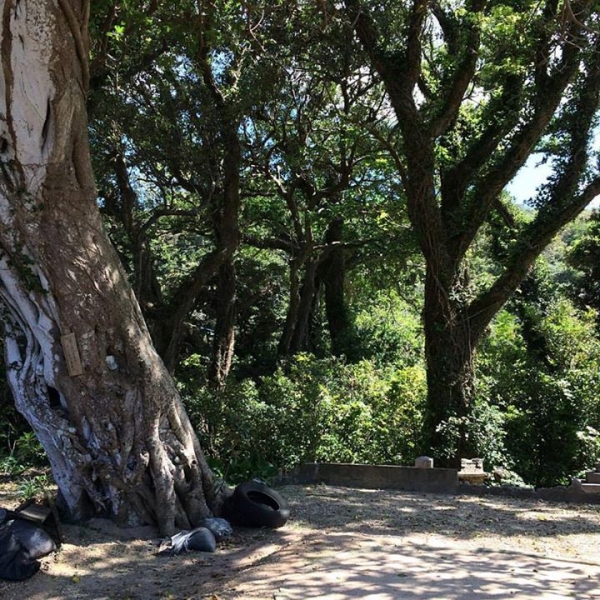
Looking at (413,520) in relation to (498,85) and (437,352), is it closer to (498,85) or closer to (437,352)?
(437,352)

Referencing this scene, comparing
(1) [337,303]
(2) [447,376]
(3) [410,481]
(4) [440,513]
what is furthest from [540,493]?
(1) [337,303]

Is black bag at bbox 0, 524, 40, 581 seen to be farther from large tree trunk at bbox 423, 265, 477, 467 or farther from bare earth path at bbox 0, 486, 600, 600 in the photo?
large tree trunk at bbox 423, 265, 477, 467

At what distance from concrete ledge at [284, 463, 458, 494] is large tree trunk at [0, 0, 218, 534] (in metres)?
3.54

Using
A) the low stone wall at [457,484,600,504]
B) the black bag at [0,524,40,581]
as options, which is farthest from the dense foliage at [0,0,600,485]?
the black bag at [0,524,40,581]

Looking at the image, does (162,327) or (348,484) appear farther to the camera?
(162,327)

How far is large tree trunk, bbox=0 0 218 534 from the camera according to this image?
219 inches

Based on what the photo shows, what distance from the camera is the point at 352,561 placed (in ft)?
16.7

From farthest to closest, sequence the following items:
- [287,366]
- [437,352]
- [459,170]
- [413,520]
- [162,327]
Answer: [287,366] < [162,327] < [459,170] < [437,352] < [413,520]

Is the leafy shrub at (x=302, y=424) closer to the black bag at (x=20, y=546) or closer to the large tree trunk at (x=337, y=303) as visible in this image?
the black bag at (x=20, y=546)

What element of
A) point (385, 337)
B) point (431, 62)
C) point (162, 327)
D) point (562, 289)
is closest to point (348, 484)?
point (162, 327)

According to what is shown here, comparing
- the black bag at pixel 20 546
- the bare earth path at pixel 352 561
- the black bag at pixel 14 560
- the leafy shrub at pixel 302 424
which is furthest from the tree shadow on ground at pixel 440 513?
the black bag at pixel 14 560

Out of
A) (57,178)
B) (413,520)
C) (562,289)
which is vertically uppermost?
(562,289)

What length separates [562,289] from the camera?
1689 cm

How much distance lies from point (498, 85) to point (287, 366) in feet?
27.9
